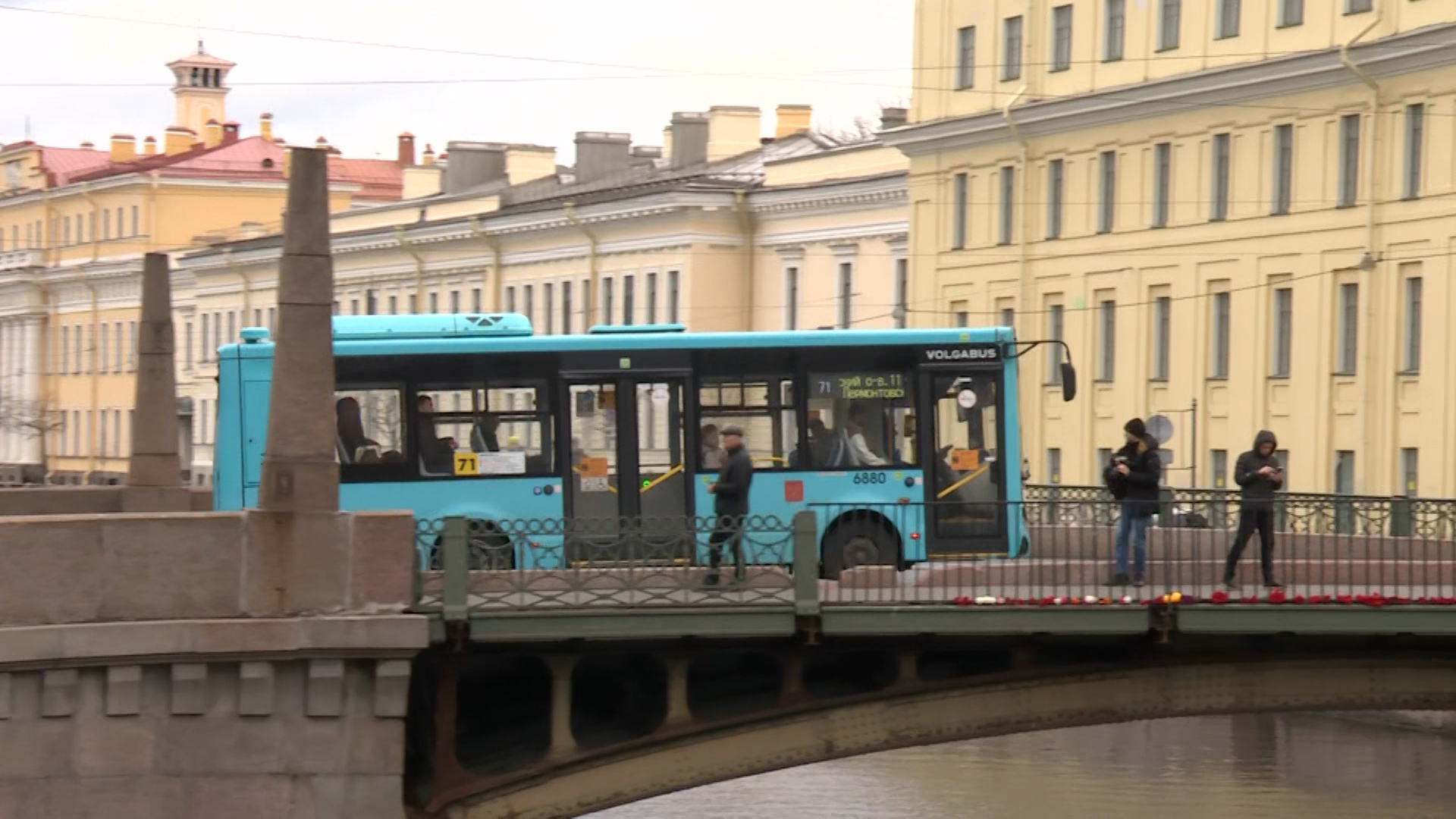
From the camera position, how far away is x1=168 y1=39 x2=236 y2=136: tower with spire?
122562 mm

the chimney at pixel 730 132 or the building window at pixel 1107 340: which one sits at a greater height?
the chimney at pixel 730 132

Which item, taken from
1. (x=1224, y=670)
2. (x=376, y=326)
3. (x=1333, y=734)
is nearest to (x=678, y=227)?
(x=1333, y=734)

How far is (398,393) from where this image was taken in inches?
979

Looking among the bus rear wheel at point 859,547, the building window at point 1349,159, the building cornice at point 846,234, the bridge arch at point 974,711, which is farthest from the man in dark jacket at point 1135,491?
→ the building cornice at point 846,234

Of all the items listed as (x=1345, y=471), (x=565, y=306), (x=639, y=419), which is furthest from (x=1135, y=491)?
(x=565, y=306)

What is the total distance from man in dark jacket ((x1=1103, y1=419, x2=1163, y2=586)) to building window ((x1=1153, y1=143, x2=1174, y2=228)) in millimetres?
26404

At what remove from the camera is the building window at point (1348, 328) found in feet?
139

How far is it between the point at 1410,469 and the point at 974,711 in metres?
22.6

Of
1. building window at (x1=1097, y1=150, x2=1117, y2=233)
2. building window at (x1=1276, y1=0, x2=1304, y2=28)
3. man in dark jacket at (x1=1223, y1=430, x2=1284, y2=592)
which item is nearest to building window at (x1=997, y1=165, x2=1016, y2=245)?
building window at (x1=1097, y1=150, x2=1117, y2=233)

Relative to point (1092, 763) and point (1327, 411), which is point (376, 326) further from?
point (1327, 411)

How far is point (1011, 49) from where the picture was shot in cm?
5153

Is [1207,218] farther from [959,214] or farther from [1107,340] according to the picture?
[959,214]

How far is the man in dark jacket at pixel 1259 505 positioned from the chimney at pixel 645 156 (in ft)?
164

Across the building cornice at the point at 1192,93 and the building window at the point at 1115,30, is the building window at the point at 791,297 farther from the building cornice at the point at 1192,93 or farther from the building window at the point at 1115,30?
the building window at the point at 1115,30
